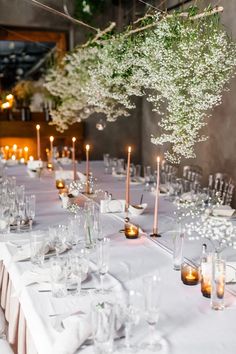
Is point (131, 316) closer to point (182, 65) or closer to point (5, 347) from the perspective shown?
point (5, 347)

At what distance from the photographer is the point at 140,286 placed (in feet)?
6.76

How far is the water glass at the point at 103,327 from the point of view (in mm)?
1559

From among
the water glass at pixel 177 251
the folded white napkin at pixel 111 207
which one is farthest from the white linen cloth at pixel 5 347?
the folded white napkin at pixel 111 207

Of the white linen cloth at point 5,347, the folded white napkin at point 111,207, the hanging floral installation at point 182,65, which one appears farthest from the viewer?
the folded white napkin at point 111,207

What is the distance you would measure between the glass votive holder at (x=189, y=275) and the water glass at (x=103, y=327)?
2.32 feet

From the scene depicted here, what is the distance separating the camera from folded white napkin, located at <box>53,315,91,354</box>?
1.64m

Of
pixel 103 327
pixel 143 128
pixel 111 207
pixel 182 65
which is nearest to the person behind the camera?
pixel 103 327

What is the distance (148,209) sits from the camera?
397 centimetres

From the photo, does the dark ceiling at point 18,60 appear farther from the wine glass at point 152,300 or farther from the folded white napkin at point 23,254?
the wine glass at point 152,300

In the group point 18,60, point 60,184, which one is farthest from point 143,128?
point 18,60

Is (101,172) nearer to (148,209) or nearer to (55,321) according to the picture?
(148,209)

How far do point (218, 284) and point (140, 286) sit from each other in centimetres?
33

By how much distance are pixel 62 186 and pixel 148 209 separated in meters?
1.16

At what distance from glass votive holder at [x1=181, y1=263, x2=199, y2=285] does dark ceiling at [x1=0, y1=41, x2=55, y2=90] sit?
10.4 metres
